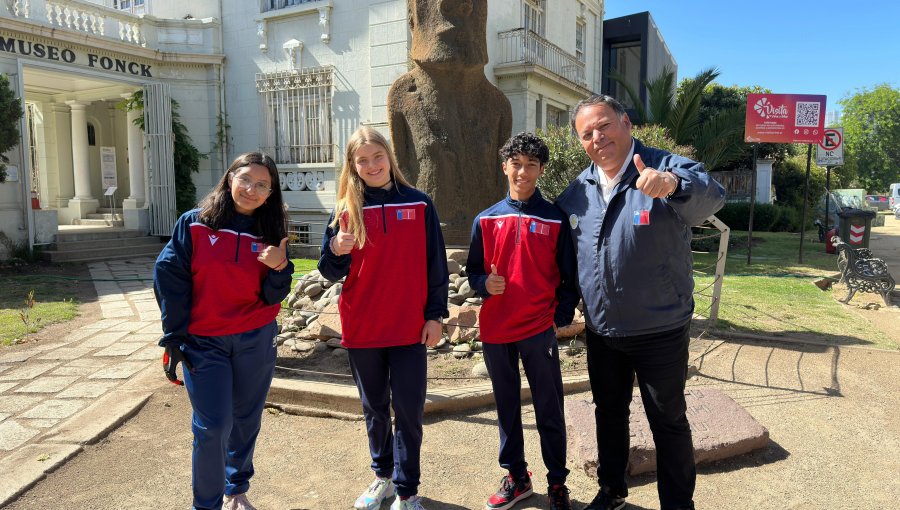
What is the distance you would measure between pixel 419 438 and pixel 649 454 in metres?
1.23

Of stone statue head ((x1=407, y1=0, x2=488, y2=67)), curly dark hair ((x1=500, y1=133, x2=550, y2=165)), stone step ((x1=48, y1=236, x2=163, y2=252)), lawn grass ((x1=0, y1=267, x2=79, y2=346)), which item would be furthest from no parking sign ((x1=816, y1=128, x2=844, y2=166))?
stone step ((x1=48, y1=236, x2=163, y2=252))

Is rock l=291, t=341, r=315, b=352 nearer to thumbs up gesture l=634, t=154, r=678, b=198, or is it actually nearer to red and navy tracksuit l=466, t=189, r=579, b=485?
red and navy tracksuit l=466, t=189, r=579, b=485

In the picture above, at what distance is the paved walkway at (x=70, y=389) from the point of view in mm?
3461

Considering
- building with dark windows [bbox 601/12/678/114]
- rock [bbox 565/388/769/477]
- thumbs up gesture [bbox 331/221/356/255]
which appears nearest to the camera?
thumbs up gesture [bbox 331/221/356/255]

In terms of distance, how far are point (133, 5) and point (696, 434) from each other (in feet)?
54.8

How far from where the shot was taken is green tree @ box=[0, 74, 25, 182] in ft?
32.6

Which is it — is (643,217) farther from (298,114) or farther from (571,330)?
(298,114)

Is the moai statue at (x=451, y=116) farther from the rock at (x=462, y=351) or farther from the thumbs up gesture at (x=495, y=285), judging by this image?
the thumbs up gesture at (x=495, y=285)

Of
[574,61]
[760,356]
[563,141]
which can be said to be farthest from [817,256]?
[760,356]

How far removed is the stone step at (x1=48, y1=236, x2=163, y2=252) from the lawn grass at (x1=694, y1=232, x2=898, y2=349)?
440 inches

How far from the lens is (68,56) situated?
11883 millimetres

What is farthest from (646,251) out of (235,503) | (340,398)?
(340,398)

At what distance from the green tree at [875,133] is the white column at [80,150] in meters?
52.7

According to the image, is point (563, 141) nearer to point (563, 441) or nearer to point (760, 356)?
point (760, 356)
